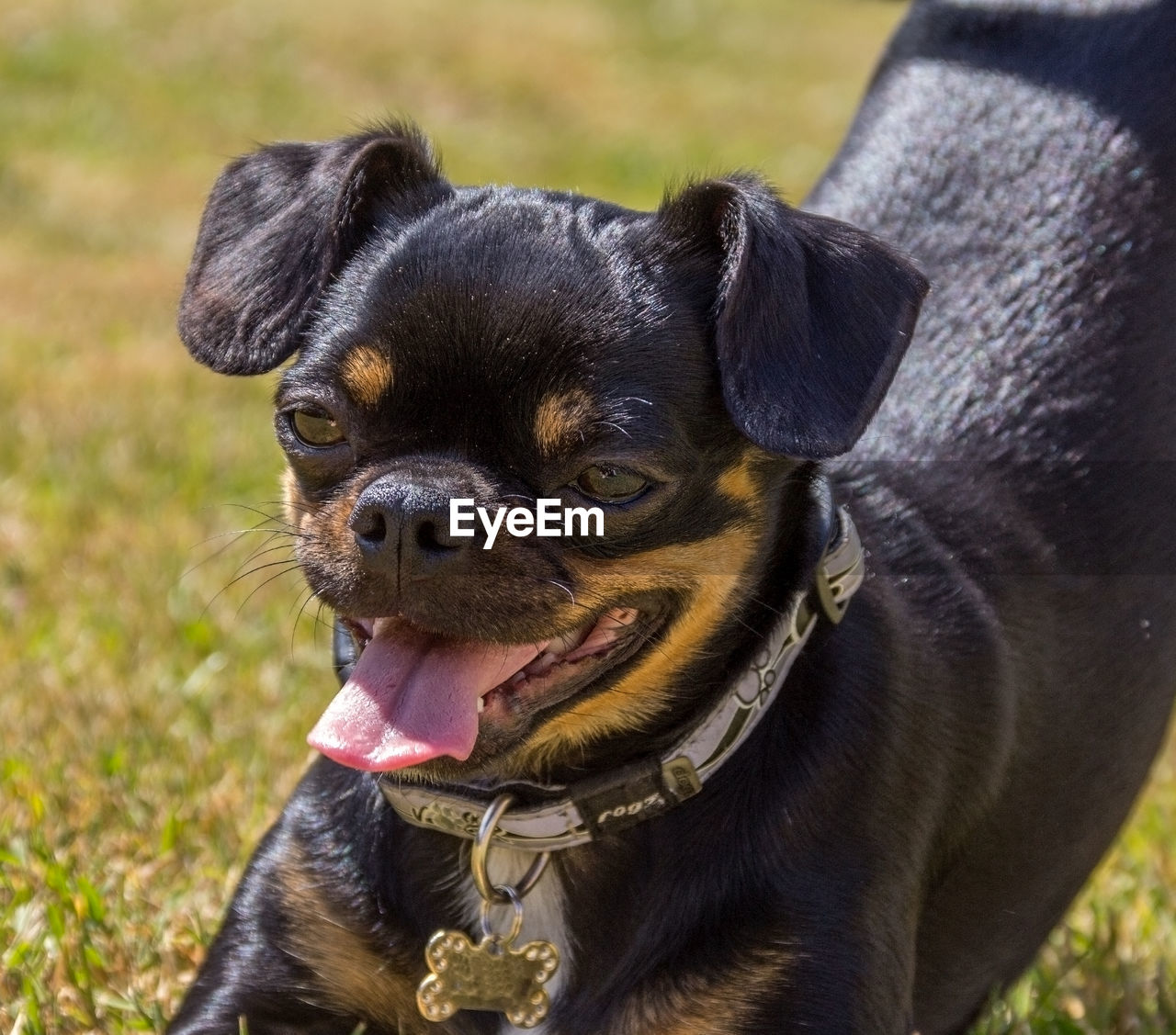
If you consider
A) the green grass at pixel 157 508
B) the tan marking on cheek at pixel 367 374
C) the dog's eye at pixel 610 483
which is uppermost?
the tan marking on cheek at pixel 367 374

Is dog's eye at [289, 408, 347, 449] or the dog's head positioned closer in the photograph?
the dog's head

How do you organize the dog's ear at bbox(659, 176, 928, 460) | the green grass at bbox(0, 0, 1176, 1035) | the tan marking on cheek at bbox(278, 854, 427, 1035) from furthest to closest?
1. the green grass at bbox(0, 0, 1176, 1035)
2. the tan marking on cheek at bbox(278, 854, 427, 1035)
3. the dog's ear at bbox(659, 176, 928, 460)

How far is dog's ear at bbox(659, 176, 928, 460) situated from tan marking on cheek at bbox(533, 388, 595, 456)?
22cm

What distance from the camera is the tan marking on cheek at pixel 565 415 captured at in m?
2.65

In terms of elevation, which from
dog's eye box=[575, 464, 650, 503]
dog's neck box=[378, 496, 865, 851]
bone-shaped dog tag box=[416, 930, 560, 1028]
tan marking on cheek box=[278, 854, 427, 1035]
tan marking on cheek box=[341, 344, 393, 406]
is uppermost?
tan marking on cheek box=[341, 344, 393, 406]

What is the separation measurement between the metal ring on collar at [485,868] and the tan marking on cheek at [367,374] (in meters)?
0.68

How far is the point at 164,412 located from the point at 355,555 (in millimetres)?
4157

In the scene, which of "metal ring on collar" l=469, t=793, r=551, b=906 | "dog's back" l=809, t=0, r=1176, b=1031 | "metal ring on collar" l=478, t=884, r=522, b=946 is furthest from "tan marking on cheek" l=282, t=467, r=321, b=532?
"dog's back" l=809, t=0, r=1176, b=1031

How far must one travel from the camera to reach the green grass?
3.60 m

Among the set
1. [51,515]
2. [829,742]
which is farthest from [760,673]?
[51,515]

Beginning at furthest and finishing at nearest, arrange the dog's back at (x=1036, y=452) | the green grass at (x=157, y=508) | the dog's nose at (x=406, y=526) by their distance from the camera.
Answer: the green grass at (x=157, y=508), the dog's back at (x=1036, y=452), the dog's nose at (x=406, y=526)

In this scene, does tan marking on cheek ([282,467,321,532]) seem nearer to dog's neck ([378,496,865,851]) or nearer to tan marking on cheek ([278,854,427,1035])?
dog's neck ([378,496,865,851])

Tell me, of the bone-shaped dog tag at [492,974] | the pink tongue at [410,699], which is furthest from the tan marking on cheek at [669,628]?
the bone-shaped dog tag at [492,974]

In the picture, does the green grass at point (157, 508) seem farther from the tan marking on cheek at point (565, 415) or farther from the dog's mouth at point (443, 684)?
the tan marking on cheek at point (565, 415)
